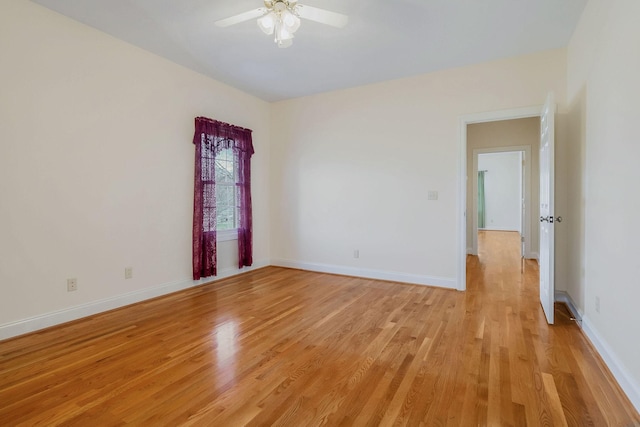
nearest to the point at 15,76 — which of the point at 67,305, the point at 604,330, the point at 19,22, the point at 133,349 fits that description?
the point at 19,22

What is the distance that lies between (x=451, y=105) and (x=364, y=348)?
3.05 metres

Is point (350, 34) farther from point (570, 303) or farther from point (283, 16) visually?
point (570, 303)

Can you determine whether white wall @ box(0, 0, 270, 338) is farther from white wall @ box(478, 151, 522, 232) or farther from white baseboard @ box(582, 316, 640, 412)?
white wall @ box(478, 151, 522, 232)

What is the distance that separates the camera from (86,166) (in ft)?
9.54

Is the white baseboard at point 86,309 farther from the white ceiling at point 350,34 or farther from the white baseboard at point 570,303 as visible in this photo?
the white baseboard at point 570,303

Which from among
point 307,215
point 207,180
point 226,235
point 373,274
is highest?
point 207,180

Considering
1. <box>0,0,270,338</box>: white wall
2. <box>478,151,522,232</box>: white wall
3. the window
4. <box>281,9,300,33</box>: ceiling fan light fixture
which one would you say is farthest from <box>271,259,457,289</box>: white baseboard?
<box>478,151,522,232</box>: white wall

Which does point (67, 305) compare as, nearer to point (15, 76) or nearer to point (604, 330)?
point (15, 76)

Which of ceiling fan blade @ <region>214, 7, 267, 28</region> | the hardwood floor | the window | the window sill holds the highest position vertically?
ceiling fan blade @ <region>214, 7, 267, 28</region>

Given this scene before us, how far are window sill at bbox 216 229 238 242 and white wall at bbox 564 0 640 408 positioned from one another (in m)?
3.99

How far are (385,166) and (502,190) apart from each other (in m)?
8.69

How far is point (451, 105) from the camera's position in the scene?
3.78 meters

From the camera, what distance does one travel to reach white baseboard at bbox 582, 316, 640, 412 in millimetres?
1593

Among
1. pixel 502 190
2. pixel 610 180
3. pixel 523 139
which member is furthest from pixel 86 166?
pixel 502 190
